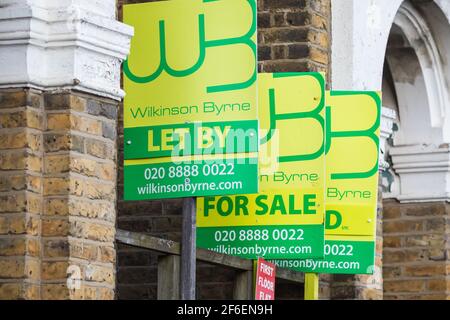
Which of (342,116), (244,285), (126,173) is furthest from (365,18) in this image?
(126,173)

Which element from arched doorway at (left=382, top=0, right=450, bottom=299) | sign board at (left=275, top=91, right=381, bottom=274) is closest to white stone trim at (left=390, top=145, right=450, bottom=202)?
arched doorway at (left=382, top=0, right=450, bottom=299)

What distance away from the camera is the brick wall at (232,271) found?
9555 millimetres

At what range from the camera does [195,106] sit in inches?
285

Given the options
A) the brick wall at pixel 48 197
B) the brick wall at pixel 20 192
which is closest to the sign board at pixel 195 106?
the brick wall at pixel 48 197

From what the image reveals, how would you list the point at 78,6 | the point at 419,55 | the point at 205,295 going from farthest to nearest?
the point at 419,55
the point at 205,295
the point at 78,6

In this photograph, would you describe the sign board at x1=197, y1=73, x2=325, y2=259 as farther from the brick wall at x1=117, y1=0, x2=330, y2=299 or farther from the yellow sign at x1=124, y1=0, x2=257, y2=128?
the brick wall at x1=117, y1=0, x2=330, y2=299

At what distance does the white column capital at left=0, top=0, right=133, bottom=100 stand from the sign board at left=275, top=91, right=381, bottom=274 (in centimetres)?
234

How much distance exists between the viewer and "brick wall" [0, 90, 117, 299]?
6.56m

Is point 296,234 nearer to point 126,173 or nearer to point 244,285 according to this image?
point 244,285

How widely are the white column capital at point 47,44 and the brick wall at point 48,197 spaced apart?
0.07 m

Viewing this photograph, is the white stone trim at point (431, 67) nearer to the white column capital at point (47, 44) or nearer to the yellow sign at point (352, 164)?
the yellow sign at point (352, 164)

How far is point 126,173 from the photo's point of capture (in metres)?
7.47

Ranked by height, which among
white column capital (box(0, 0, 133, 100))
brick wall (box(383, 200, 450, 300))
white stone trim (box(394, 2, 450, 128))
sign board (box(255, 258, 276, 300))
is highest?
white stone trim (box(394, 2, 450, 128))

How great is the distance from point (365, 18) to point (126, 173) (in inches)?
123
